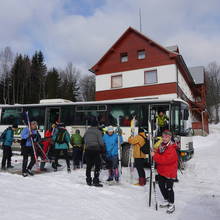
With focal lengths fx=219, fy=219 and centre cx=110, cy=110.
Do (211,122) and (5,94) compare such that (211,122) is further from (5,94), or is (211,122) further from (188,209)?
(188,209)

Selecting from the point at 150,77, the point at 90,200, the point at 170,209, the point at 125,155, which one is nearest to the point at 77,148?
the point at 125,155

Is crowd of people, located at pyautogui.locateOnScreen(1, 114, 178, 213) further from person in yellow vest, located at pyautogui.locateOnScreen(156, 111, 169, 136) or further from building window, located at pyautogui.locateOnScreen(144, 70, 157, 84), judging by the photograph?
building window, located at pyautogui.locateOnScreen(144, 70, 157, 84)

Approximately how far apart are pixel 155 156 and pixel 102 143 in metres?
2.04

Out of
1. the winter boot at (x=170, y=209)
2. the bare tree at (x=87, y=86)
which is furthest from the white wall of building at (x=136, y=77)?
the bare tree at (x=87, y=86)

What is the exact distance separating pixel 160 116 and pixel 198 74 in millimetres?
34160

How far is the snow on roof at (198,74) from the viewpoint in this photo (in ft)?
127

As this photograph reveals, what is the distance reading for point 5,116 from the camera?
43.6 feet

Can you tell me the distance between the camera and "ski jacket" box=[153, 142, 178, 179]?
14.9ft

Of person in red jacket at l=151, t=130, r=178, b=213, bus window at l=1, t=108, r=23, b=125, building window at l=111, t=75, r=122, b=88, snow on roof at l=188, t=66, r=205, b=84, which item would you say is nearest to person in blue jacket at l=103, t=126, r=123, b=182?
person in red jacket at l=151, t=130, r=178, b=213

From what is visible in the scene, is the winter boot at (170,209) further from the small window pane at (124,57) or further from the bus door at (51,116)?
the small window pane at (124,57)

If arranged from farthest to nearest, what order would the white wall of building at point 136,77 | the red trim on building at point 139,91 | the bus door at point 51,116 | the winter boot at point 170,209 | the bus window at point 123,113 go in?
the white wall of building at point 136,77, the red trim on building at point 139,91, the bus door at point 51,116, the bus window at point 123,113, the winter boot at point 170,209

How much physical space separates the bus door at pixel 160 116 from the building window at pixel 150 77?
1276 centimetres

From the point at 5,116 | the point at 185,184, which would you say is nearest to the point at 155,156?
the point at 185,184

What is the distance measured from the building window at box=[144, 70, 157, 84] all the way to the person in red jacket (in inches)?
717
